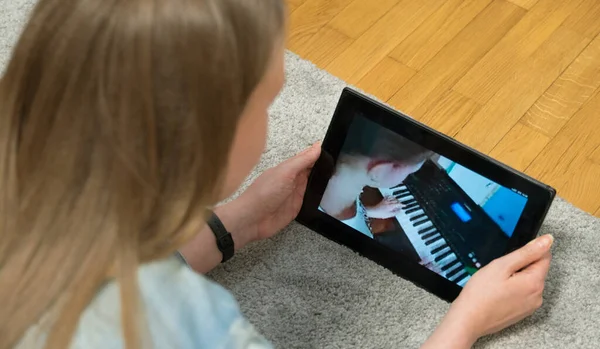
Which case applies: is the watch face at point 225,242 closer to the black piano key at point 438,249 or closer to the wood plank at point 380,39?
the black piano key at point 438,249

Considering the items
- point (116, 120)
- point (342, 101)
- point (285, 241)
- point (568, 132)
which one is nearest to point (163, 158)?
point (116, 120)

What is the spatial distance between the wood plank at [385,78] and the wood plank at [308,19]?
13 cm

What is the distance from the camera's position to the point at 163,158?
0.52 m

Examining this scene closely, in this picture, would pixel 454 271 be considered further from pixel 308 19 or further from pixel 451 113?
pixel 308 19

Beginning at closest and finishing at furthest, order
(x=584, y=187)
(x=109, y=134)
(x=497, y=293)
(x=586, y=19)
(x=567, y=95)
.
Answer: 1. (x=109, y=134)
2. (x=497, y=293)
3. (x=584, y=187)
4. (x=567, y=95)
5. (x=586, y=19)

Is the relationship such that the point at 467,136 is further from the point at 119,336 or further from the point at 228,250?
the point at 119,336

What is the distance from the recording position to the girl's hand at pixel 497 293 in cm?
84

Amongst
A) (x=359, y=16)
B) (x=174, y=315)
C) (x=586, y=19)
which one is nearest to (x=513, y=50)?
(x=586, y=19)

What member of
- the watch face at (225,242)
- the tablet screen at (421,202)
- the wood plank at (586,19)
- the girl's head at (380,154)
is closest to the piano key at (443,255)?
the tablet screen at (421,202)

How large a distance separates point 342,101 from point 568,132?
0.46 m

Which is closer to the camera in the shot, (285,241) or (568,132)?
(285,241)

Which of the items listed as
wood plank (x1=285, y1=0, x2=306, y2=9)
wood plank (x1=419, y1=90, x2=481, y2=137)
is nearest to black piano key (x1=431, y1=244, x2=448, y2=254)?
wood plank (x1=419, y1=90, x2=481, y2=137)

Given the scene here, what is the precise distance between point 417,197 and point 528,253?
15 cm

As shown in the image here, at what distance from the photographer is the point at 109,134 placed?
1.63ft
